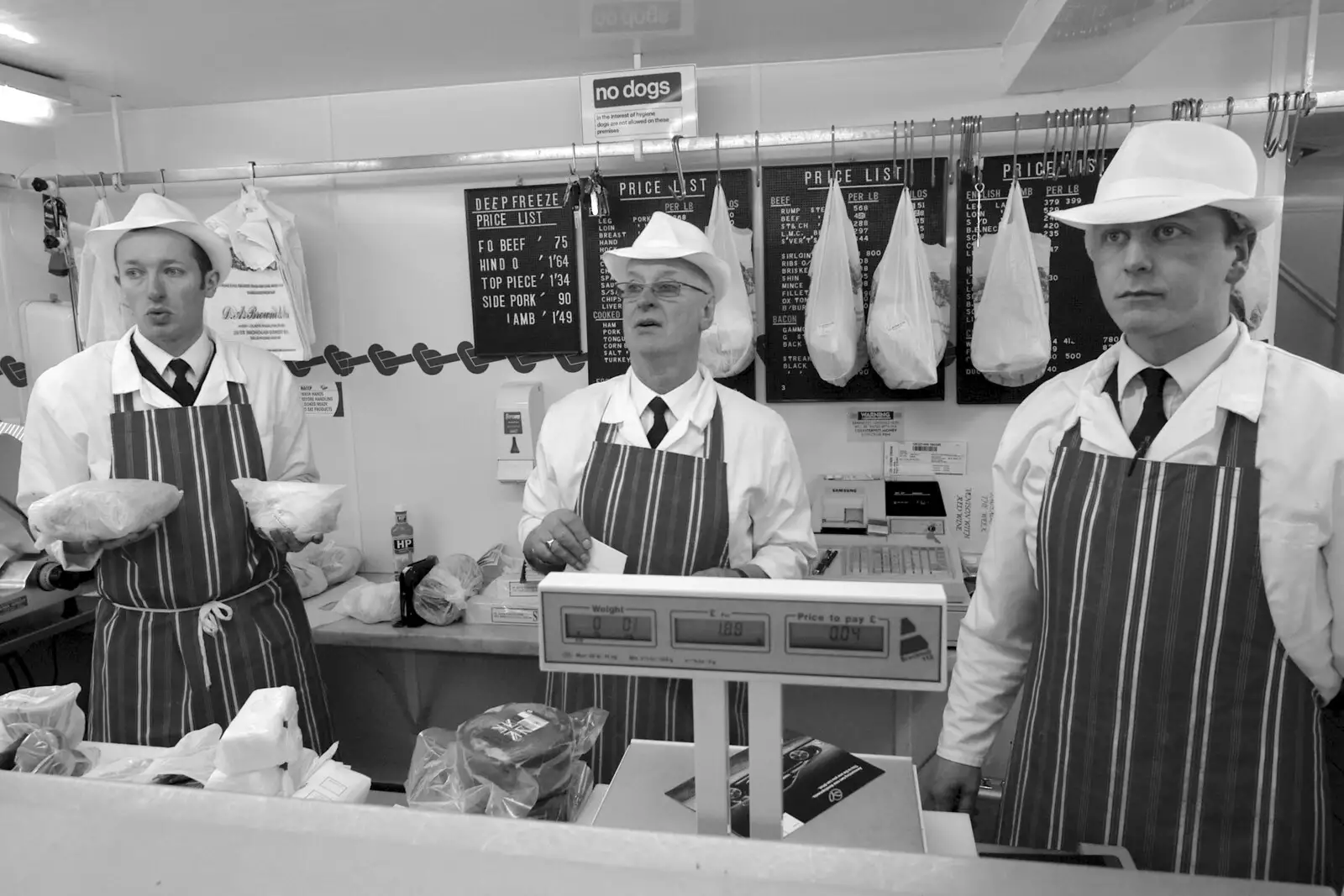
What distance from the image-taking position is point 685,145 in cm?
279

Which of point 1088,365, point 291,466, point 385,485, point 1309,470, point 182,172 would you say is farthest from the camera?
point 385,485

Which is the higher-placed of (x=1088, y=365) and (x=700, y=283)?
(x=700, y=283)

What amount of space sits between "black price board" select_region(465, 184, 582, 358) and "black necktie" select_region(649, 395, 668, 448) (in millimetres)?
1109

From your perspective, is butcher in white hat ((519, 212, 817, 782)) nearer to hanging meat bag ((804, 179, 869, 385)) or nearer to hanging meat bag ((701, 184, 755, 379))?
hanging meat bag ((701, 184, 755, 379))

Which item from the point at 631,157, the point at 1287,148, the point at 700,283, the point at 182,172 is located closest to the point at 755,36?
the point at 631,157

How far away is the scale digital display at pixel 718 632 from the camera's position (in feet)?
1.97

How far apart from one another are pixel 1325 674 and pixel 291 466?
234cm

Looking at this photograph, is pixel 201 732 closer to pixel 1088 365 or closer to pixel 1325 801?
pixel 1088 365

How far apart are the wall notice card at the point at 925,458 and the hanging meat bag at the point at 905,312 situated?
371mm

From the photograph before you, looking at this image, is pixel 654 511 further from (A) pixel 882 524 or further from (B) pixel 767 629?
(B) pixel 767 629

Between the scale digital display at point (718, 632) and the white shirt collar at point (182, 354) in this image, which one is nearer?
the scale digital display at point (718, 632)

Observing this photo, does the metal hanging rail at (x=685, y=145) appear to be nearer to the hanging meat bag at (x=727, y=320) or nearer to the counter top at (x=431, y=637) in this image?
the hanging meat bag at (x=727, y=320)

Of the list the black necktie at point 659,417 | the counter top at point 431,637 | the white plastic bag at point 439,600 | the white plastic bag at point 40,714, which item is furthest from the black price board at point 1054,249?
the white plastic bag at point 40,714

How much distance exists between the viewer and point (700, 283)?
6.97ft
